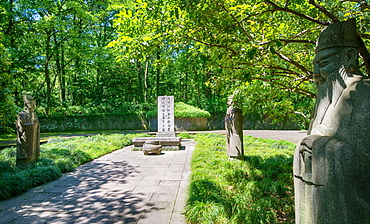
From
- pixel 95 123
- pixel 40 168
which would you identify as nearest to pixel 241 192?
pixel 40 168

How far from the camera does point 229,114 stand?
7.35m

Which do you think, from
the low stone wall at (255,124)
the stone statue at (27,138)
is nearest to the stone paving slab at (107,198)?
the stone statue at (27,138)

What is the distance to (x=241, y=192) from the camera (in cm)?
445

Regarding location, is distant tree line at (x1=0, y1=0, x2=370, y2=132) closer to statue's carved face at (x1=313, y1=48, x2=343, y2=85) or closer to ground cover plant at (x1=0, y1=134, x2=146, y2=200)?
statue's carved face at (x1=313, y1=48, x2=343, y2=85)

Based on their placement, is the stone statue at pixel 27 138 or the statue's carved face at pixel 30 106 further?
the statue's carved face at pixel 30 106

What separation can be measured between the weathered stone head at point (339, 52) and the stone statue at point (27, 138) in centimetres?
788

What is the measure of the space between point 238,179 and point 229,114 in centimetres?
266

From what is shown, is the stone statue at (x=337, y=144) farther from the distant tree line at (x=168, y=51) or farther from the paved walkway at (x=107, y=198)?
the paved walkway at (x=107, y=198)

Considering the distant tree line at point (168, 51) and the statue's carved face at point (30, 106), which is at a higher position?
the distant tree line at point (168, 51)

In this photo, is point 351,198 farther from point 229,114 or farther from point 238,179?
point 229,114

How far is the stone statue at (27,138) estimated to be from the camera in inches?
262

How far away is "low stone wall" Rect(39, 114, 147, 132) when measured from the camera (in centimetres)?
2381

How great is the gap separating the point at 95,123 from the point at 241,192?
23.3 meters

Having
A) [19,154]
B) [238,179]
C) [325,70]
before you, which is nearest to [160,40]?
[325,70]
